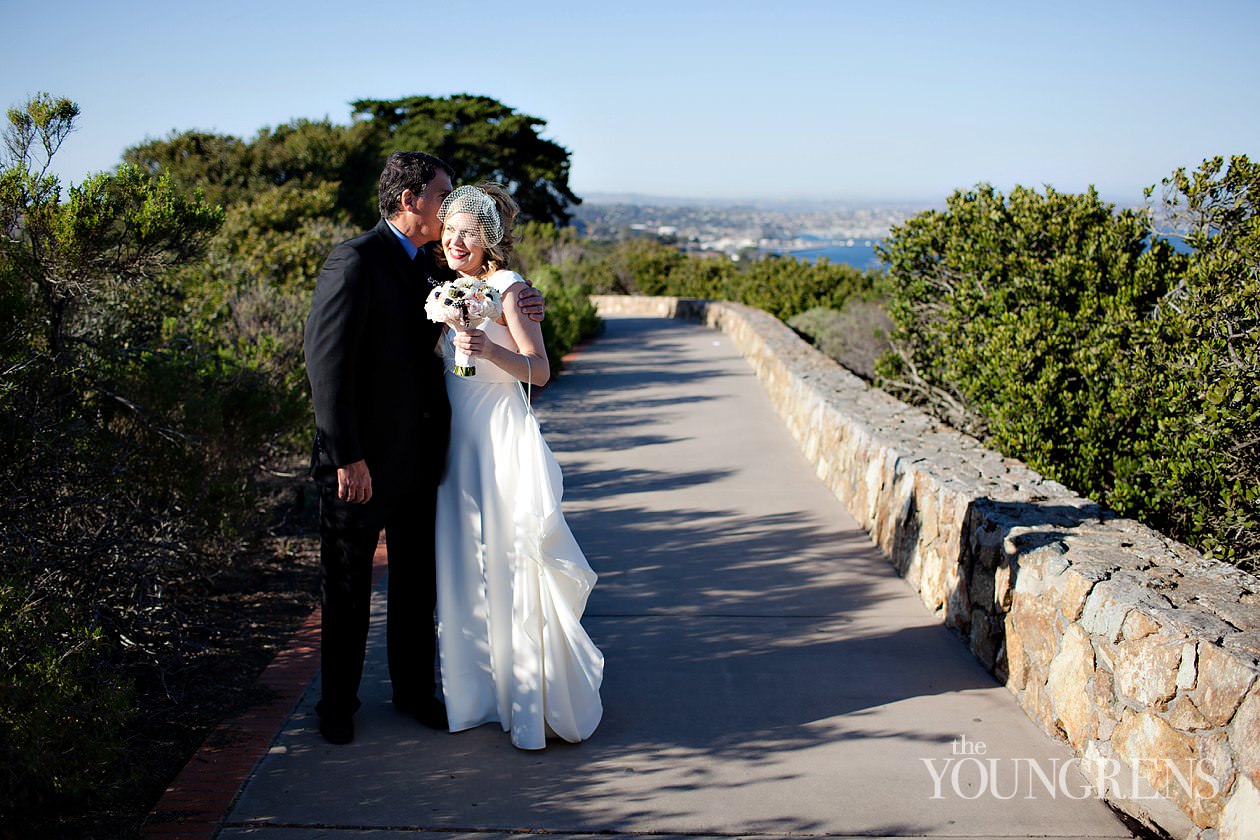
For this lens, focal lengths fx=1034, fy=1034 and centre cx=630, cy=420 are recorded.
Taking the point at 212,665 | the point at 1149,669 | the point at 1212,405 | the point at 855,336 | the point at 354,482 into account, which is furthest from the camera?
the point at 855,336

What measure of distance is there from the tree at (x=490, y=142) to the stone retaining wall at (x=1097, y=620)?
3950cm

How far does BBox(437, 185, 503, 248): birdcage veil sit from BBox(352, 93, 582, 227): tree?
40.7m

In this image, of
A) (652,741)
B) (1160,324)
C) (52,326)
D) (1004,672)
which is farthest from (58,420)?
(1160,324)

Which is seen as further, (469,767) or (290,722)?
(290,722)

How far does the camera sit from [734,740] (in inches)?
151

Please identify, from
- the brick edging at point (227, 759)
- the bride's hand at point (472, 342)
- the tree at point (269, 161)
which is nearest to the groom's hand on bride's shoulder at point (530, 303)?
the bride's hand at point (472, 342)

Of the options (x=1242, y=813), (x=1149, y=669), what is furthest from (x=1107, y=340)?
(x=1242, y=813)

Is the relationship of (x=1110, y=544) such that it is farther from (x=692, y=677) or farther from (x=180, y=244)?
(x=180, y=244)

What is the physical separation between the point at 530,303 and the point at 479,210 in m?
0.37

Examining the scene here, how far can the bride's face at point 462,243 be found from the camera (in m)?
3.67

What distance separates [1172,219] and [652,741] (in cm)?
464

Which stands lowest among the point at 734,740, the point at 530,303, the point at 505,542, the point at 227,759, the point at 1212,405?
the point at 734,740

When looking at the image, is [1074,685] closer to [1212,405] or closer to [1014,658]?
[1014,658]

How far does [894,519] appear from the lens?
6.11 metres
